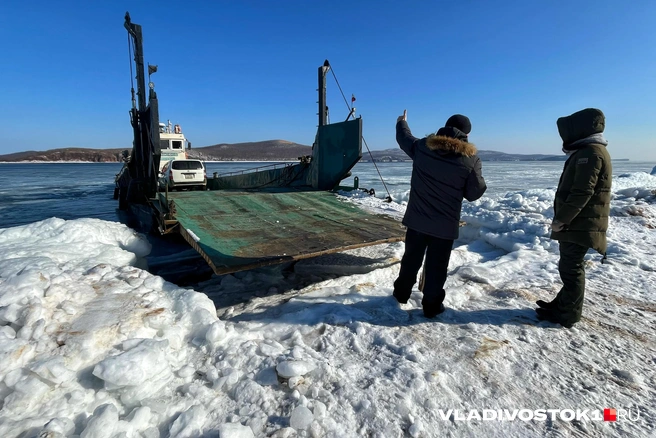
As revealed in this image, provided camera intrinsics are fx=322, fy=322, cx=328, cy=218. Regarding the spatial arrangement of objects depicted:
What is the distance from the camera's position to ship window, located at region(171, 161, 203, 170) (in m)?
14.6

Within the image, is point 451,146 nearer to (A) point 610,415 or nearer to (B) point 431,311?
(B) point 431,311

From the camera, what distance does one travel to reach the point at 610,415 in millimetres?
1950

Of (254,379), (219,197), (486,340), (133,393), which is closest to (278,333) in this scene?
(254,379)

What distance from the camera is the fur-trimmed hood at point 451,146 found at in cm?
273

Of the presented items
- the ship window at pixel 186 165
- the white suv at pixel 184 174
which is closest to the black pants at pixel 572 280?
the white suv at pixel 184 174

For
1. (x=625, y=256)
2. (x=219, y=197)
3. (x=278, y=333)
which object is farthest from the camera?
(x=219, y=197)

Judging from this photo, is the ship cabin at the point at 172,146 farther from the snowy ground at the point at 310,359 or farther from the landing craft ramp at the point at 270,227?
the snowy ground at the point at 310,359

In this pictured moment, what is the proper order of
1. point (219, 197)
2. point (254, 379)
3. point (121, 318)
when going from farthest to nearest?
1. point (219, 197)
2. point (121, 318)
3. point (254, 379)

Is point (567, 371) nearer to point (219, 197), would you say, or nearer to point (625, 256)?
point (625, 256)

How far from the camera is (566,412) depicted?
1.98 meters

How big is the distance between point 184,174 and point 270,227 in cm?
1073

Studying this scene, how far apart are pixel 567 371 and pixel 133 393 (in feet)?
9.75

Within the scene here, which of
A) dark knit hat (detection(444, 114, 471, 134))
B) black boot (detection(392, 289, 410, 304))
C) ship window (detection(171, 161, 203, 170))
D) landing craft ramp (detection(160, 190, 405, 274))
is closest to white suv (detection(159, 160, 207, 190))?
ship window (detection(171, 161, 203, 170))

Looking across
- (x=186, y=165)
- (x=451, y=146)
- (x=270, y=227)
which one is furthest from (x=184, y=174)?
(x=451, y=146)
